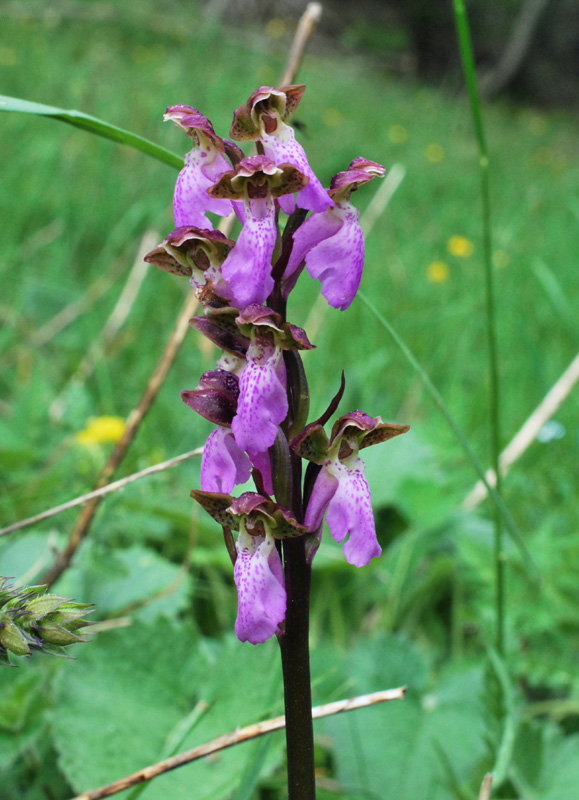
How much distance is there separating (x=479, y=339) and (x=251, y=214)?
10.2 ft

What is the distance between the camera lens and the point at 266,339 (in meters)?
0.78

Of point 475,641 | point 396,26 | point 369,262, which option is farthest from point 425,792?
point 396,26

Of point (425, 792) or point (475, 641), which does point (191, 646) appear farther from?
point (475, 641)

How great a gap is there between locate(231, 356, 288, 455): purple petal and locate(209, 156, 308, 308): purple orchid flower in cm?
7

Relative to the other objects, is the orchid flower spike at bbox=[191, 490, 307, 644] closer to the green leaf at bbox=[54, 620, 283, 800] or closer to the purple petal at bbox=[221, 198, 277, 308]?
the purple petal at bbox=[221, 198, 277, 308]

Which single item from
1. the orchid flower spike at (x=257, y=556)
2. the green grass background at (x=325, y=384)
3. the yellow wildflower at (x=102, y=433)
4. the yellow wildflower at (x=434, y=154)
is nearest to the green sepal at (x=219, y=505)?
the orchid flower spike at (x=257, y=556)

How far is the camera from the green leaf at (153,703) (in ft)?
4.02

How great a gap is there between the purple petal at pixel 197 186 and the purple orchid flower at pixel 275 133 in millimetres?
44

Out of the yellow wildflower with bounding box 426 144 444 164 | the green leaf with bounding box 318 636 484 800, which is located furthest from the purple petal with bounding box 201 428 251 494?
the yellow wildflower with bounding box 426 144 444 164

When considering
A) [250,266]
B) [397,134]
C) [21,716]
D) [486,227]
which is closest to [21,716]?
[21,716]

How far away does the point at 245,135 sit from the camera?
0.81m

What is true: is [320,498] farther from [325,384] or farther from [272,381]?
[325,384]

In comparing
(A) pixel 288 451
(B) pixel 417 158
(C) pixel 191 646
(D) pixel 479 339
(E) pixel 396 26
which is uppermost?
(E) pixel 396 26

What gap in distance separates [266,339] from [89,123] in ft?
1.30
